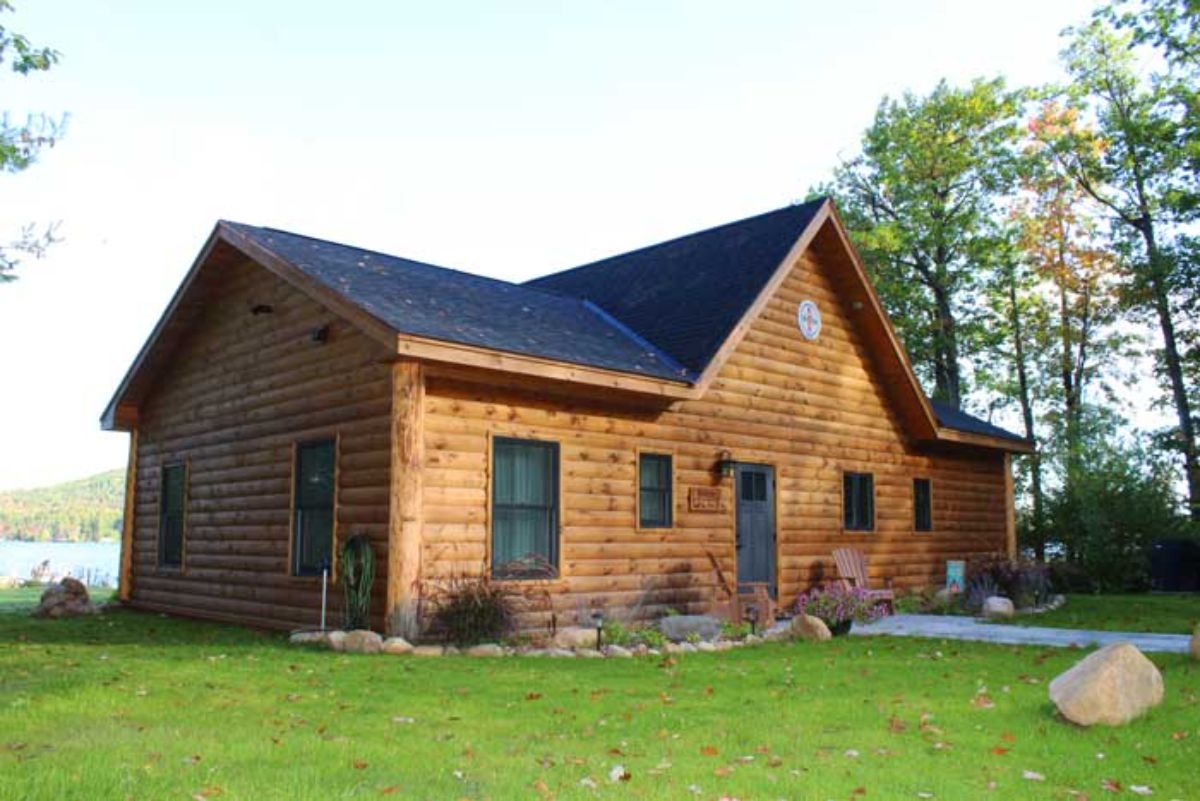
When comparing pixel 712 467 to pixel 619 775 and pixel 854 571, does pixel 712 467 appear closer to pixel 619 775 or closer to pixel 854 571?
pixel 854 571

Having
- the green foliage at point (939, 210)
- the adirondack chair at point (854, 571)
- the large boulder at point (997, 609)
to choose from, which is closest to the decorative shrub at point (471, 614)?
the adirondack chair at point (854, 571)

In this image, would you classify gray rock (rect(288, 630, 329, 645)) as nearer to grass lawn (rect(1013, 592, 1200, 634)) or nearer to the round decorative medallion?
the round decorative medallion

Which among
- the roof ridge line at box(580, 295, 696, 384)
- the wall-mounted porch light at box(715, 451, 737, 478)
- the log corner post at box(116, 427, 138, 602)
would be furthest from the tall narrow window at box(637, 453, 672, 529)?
the log corner post at box(116, 427, 138, 602)

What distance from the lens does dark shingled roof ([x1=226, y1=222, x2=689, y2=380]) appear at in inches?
427

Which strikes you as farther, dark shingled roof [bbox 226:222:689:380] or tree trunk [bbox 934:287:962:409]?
tree trunk [bbox 934:287:962:409]

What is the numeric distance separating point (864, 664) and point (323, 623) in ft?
18.9

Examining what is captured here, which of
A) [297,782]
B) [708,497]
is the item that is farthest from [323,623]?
[297,782]

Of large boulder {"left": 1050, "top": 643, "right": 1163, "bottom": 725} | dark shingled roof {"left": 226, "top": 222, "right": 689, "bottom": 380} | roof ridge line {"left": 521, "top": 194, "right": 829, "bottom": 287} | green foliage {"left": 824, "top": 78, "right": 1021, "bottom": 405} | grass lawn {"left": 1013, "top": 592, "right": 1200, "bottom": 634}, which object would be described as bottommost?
grass lawn {"left": 1013, "top": 592, "right": 1200, "bottom": 634}

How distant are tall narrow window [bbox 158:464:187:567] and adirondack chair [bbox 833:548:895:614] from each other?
9.69 m

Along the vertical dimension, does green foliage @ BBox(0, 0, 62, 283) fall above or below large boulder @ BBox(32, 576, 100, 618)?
above

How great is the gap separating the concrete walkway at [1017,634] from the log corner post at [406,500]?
18.1 ft

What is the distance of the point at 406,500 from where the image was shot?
1023cm

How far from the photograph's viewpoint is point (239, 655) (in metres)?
9.36

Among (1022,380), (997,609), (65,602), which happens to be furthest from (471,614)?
(1022,380)
